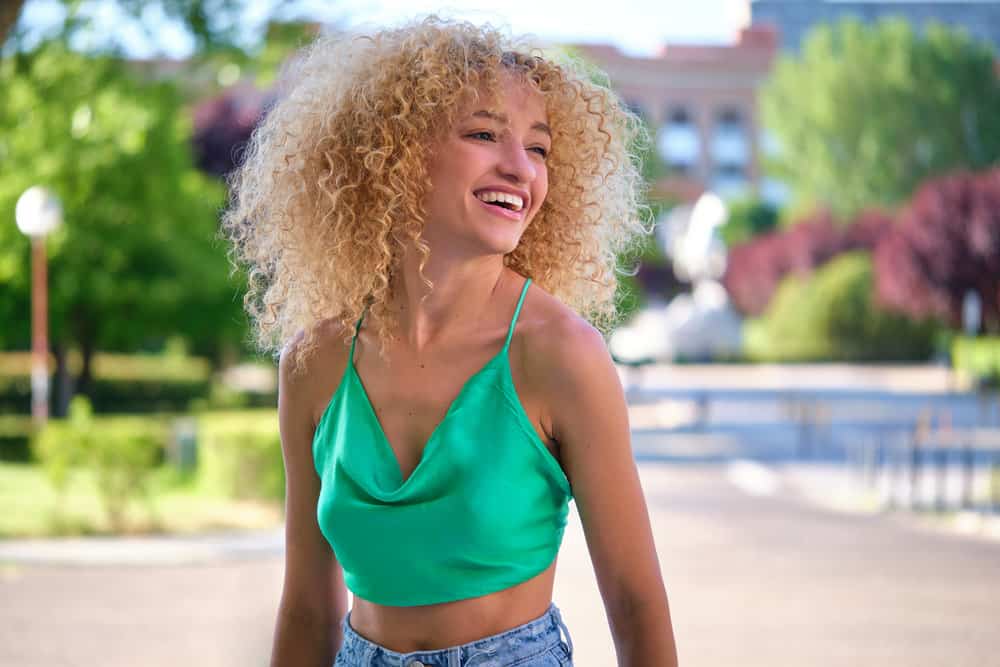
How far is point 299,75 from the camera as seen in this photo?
92.7 inches

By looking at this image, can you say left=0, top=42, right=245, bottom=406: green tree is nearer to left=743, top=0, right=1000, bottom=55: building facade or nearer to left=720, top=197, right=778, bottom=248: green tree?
left=720, top=197, right=778, bottom=248: green tree

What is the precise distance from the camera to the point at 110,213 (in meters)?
A: 22.8

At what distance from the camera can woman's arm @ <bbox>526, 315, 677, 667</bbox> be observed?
1878mm

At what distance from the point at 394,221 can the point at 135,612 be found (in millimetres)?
7859

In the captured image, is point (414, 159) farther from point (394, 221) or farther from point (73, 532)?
point (73, 532)

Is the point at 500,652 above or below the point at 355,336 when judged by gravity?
below

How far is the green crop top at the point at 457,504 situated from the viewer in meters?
1.89

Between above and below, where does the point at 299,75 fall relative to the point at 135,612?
above

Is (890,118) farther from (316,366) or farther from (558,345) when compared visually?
(558,345)

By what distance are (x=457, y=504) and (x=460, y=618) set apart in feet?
0.57

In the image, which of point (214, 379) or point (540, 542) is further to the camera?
point (214, 379)

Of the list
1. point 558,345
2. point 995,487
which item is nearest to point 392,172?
point 558,345

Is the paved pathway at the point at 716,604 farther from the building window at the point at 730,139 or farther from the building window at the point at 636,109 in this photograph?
the building window at the point at 730,139

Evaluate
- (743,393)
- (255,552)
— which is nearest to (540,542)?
(255,552)
